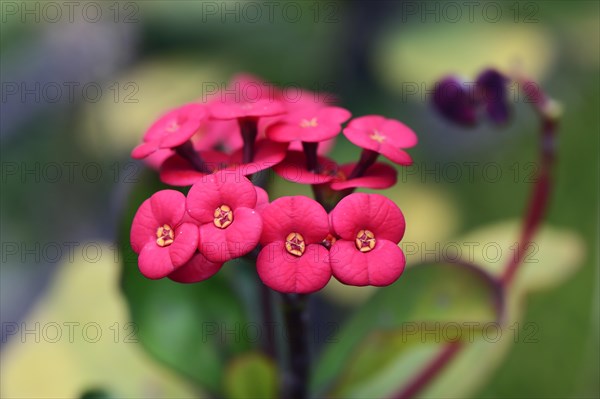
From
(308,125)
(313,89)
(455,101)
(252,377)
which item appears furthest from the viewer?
(313,89)

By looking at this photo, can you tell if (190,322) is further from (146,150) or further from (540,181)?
(540,181)

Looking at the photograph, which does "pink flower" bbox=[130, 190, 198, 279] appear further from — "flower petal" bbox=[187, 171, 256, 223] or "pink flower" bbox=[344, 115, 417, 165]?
"pink flower" bbox=[344, 115, 417, 165]

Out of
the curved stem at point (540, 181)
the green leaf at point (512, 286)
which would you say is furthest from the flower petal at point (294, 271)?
the curved stem at point (540, 181)

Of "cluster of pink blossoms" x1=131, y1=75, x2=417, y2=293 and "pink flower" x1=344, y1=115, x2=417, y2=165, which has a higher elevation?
"pink flower" x1=344, y1=115, x2=417, y2=165

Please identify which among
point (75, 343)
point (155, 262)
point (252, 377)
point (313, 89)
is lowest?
point (75, 343)

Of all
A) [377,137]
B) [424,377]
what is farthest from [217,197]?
[424,377]

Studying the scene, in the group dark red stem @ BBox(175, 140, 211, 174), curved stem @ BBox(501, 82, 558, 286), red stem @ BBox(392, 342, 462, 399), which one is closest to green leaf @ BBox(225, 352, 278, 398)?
red stem @ BBox(392, 342, 462, 399)
